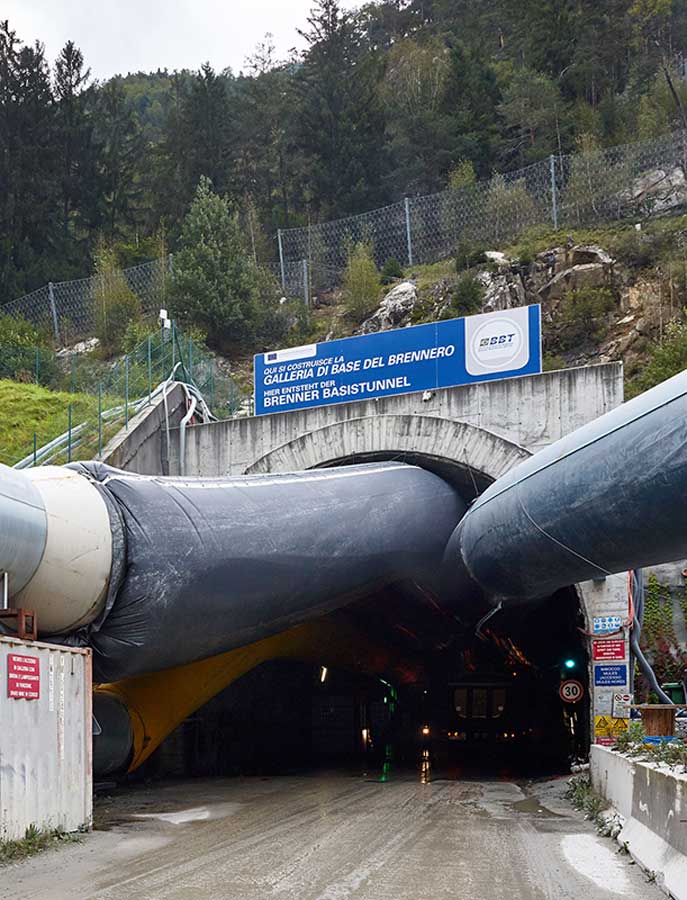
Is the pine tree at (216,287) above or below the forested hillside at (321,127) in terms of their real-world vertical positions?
below

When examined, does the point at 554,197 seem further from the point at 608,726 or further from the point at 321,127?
the point at 608,726

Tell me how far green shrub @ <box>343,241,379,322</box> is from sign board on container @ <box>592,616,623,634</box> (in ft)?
115

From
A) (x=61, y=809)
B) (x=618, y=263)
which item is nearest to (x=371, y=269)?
(x=618, y=263)

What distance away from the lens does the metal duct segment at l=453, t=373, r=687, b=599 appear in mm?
10711

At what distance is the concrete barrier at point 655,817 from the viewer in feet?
32.9

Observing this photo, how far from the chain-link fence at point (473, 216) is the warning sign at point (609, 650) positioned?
35011mm

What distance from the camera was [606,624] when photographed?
22.7 m

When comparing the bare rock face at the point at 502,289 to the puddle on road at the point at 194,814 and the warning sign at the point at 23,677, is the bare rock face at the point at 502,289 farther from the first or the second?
the warning sign at the point at 23,677

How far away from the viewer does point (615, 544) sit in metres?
12.3

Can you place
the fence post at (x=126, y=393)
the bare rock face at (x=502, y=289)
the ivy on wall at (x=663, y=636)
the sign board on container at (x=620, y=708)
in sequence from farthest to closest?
the bare rock face at (x=502, y=289) → the fence post at (x=126, y=393) → the ivy on wall at (x=663, y=636) → the sign board on container at (x=620, y=708)

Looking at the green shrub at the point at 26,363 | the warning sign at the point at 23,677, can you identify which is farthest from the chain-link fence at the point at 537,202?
the warning sign at the point at 23,677

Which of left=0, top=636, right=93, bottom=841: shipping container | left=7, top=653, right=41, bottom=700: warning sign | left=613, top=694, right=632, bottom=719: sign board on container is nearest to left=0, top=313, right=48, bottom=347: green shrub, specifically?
left=613, top=694, right=632, bottom=719: sign board on container

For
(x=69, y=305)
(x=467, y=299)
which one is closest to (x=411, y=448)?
(x=467, y=299)

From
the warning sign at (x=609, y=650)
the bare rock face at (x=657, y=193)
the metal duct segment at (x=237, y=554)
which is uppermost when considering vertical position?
the bare rock face at (x=657, y=193)
